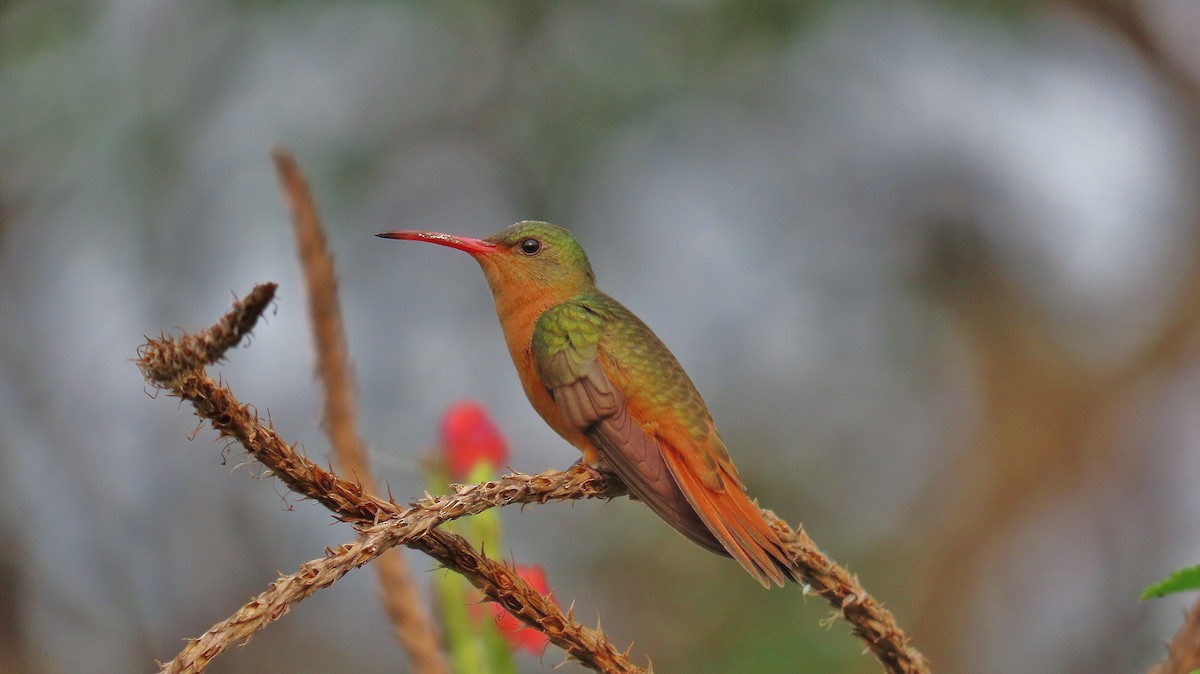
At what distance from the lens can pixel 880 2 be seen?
660cm

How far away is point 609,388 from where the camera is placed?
9.09 feet

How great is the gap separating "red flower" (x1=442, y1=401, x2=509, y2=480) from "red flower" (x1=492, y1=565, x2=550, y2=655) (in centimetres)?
24

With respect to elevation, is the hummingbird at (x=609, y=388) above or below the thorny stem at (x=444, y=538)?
above

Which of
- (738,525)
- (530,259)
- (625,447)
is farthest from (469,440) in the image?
(530,259)

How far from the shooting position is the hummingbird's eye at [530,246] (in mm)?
3211

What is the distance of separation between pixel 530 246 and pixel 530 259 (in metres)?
0.04

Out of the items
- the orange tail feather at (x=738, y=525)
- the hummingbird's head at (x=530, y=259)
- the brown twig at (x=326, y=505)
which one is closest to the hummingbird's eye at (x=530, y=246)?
the hummingbird's head at (x=530, y=259)

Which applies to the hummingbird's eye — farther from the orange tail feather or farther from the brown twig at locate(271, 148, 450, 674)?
the brown twig at locate(271, 148, 450, 674)

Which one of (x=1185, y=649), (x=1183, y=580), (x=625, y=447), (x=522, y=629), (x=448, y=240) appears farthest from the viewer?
(x=448, y=240)

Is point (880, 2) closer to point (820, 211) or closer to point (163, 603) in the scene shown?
point (820, 211)

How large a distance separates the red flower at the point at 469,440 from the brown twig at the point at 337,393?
7.4 inches

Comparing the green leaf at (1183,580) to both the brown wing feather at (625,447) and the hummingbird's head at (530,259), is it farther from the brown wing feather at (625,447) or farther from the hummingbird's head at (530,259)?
the hummingbird's head at (530,259)

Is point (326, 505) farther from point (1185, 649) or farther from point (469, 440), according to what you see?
point (1185, 649)

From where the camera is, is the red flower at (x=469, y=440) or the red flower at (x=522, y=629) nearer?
the red flower at (x=522, y=629)
